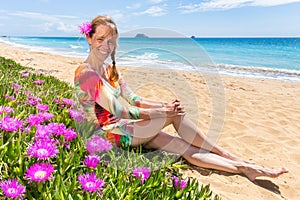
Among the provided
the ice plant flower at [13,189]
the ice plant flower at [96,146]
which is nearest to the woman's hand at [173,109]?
the ice plant flower at [96,146]

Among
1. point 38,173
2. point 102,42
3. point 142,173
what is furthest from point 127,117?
point 38,173

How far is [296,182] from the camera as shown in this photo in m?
2.54

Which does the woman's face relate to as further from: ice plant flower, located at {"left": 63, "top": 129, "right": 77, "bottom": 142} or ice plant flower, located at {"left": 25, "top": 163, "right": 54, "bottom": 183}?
ice plant flower, located at {"left": 25, "top": 163, "right": 54, "bottom": 183}

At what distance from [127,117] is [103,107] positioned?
206 mm

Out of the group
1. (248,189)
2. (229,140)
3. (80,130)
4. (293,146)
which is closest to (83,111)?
(80,130)

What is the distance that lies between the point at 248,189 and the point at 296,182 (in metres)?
0.58

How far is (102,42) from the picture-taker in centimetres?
224

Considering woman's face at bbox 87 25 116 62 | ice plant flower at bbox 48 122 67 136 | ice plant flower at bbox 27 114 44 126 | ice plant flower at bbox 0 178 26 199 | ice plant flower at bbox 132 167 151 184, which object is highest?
woman's face at bbox 87 25 116 62

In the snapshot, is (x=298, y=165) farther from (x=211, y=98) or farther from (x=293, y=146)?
(x=211, y=98)

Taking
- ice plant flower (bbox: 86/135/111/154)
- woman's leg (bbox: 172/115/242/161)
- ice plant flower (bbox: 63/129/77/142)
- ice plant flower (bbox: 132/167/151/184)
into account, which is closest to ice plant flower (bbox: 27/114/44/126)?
ice plant flower (bbox: 63/129/77/142)

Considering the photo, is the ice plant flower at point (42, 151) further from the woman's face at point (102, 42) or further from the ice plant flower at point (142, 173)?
the woman's face at point (102, 42)

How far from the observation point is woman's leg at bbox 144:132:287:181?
242cm

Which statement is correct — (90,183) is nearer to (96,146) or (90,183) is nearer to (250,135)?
(96,146)

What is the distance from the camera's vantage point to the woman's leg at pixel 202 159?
7.93ft
